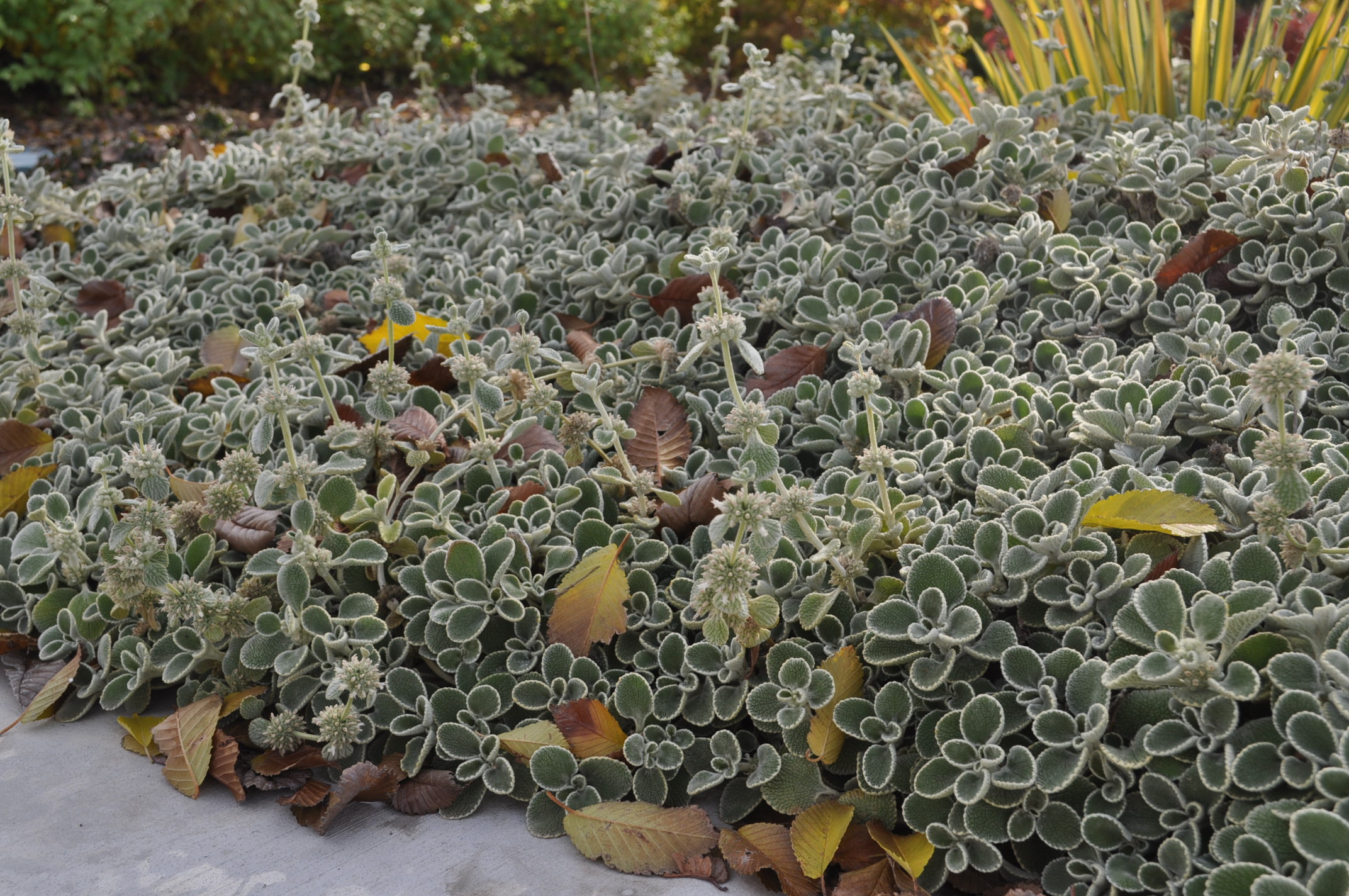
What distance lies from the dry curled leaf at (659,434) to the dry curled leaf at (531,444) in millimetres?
150

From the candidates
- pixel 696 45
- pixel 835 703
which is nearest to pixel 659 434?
pixel 835 703

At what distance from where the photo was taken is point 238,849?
5.19 feet

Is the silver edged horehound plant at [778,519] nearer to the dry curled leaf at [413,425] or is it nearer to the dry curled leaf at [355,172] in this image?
the dry curled leaf at [413,425]

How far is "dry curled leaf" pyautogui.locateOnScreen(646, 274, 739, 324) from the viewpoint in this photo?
2.55 meters

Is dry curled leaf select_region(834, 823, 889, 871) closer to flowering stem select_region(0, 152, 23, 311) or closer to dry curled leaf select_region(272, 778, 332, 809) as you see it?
dry curled leaf select_region(272, 778, 332, 809)

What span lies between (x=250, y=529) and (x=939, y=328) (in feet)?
4.74

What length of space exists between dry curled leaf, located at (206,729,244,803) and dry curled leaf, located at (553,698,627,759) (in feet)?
1.71

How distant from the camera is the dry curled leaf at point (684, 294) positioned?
8.36ft

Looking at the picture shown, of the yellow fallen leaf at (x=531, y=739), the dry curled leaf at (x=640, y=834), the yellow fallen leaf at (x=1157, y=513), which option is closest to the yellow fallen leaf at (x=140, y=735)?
the yellow fallen leaf at (x=531, y=739)

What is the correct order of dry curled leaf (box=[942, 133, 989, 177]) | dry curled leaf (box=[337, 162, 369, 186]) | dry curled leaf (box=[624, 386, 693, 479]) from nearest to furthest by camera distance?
dry curled leaf (box=[624, 386, 693, 479]), dry curled leaf (box=[942, 133, 989, 177]), dry curled leaf (box=[337, 162, 369, 186])

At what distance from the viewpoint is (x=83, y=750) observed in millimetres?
1813

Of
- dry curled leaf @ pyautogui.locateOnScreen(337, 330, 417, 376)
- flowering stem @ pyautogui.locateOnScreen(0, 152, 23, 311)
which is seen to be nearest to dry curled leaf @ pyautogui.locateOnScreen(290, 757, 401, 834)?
dry curled leaf @ pyautogui.locateOnScreen(337, 330, 417, 376)

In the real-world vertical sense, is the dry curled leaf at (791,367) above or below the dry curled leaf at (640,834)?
above

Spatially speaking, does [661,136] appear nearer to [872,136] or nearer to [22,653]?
[872,136]
